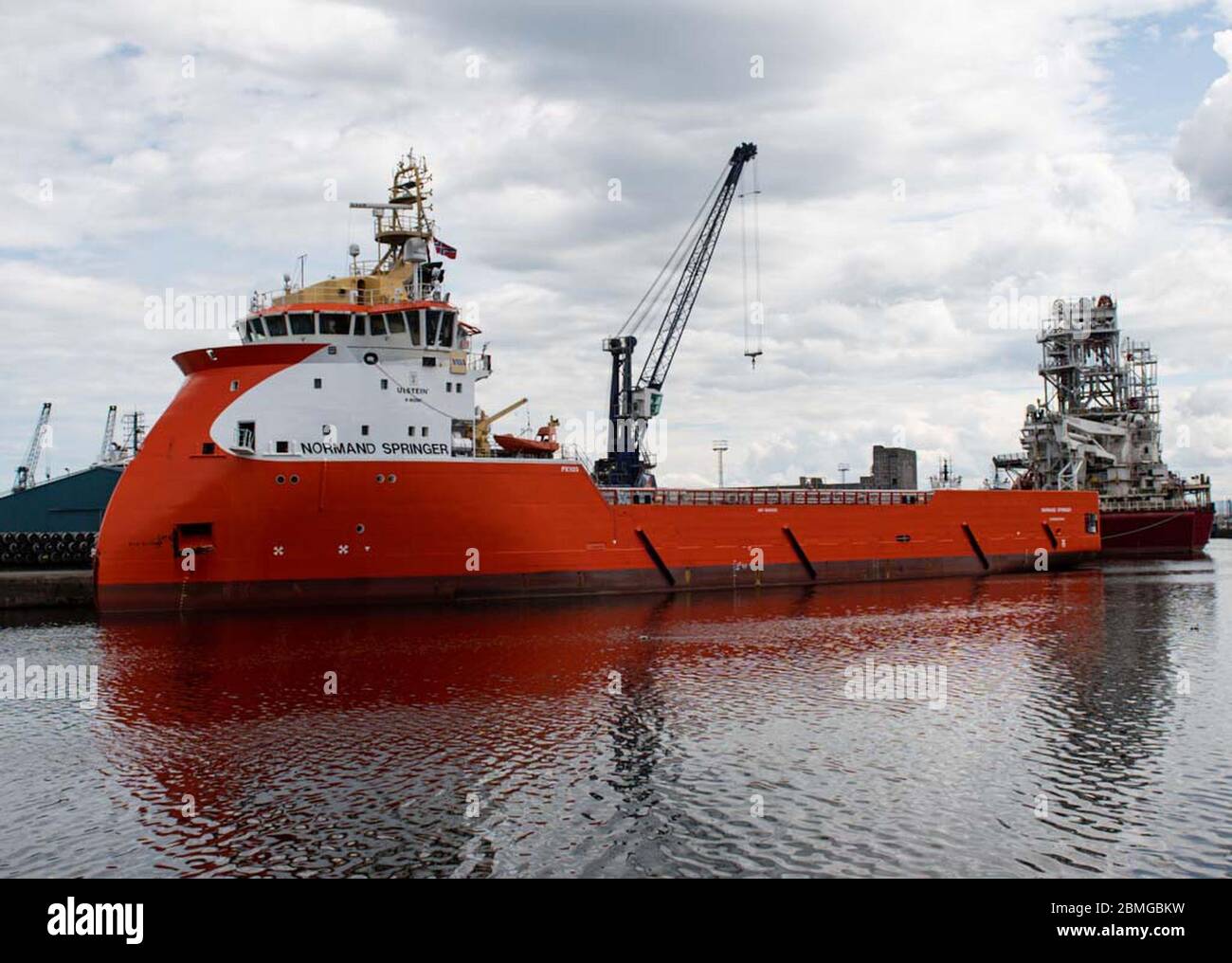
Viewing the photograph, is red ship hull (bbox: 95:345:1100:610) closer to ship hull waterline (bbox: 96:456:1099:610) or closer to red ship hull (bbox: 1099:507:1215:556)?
ship hull waterline (bbox: 96:456:1099:610)

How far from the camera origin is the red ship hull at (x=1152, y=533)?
69250 millimetres

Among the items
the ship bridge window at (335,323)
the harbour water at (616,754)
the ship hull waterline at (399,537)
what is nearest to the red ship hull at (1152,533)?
the ship hull waterline at (399,537)

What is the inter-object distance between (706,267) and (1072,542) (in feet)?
84.8

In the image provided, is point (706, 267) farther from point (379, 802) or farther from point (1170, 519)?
point (379, 802)

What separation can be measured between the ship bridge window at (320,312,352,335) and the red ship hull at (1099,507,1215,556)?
58918mm

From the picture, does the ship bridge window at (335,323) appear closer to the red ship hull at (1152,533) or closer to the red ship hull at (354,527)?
the red ship hull at (354,527)

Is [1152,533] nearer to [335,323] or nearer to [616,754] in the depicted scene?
[335,323]

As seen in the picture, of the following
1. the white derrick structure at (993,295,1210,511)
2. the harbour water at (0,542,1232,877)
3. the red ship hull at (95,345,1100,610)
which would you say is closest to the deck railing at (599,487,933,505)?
the red ship hull at (95,345,1100,610)

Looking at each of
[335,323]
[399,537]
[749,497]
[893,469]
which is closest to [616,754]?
[399,537]

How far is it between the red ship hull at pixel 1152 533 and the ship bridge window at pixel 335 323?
58918 mm
